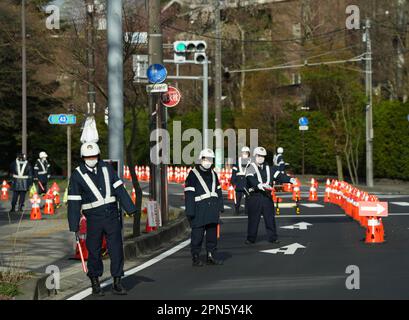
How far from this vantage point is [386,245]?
64.0ft

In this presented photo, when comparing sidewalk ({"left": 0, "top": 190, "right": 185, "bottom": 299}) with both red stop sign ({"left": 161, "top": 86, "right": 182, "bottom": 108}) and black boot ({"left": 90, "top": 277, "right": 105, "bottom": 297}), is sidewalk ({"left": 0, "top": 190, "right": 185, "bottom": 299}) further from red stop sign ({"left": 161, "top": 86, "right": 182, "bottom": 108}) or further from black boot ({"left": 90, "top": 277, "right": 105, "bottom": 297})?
red stop sign ({"left": 161, "top": 86, "right": 182, "bottom": 108})

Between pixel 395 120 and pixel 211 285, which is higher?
pixel 395 120

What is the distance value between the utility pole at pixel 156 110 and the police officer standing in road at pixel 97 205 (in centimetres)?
992

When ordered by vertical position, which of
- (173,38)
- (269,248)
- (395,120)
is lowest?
(269,248)

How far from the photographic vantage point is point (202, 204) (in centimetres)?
1652

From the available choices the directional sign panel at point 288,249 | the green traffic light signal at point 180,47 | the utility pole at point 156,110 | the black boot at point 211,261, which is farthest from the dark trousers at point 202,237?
the green traffic light signal at point 180,47

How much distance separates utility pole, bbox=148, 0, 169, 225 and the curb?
712 millimetres

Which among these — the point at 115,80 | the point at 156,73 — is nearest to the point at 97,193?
the point at 115,80

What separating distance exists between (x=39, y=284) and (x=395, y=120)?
3541 centimetres

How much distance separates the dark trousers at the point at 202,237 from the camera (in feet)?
53.9

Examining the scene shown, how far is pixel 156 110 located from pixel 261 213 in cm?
419

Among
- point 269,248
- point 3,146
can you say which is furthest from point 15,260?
point 3,146

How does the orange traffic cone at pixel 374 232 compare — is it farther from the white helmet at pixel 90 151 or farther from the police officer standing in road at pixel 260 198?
the white helmet at pixel 90 151
